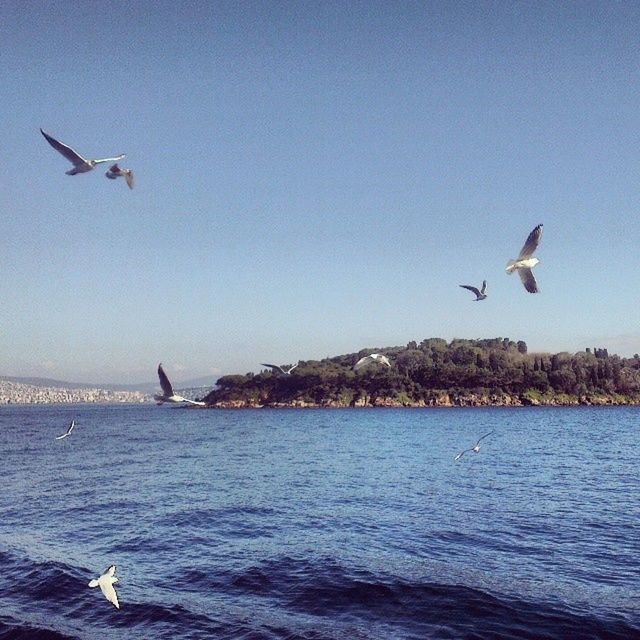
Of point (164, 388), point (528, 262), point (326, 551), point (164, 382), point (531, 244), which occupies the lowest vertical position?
point (326, 551)

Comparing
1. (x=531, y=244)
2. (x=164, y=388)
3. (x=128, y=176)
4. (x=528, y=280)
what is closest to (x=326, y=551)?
(x=164, y=388)

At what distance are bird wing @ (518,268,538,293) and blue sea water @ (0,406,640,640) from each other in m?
8.51

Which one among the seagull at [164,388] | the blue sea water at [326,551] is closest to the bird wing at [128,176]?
the seagull at [164,388]

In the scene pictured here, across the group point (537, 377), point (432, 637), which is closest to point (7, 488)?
point (432, 637)

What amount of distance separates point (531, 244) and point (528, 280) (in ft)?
3.00

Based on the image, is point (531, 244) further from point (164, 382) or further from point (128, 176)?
point (128, 176)

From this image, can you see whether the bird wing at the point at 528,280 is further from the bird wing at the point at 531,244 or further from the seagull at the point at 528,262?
the bird wing at the point at 531,244

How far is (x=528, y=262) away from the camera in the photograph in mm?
13133

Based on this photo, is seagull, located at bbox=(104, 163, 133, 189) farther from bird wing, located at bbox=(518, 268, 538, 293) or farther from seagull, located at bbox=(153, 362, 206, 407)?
bird wing, located at bbox=(518, 268, 538, 293)

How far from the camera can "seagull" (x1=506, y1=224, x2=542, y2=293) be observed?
1284 centimetres

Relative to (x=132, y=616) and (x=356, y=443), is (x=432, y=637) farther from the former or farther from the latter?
(x=356, y=443)

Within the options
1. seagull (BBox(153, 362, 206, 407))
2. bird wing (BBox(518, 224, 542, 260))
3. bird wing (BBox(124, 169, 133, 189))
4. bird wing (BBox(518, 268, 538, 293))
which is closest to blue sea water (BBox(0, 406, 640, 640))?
seagull (BBox(153, 362, 206, 407))

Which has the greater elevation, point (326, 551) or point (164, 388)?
point (164, 388)

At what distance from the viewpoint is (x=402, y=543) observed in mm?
23062
